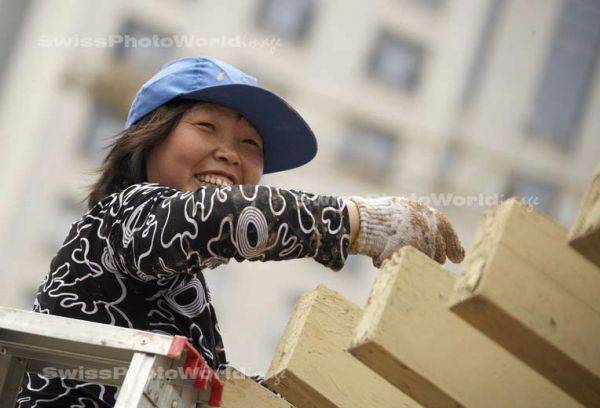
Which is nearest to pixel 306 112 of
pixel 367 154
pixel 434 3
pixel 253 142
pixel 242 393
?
pixel 367 154

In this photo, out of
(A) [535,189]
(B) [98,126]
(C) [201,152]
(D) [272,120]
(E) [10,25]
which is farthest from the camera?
(E) [10,25]

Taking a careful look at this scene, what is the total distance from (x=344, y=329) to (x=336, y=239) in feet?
1.24

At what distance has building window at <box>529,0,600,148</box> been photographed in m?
31.8

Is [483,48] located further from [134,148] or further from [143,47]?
[134,148]

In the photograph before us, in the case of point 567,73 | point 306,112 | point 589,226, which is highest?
point 589,226

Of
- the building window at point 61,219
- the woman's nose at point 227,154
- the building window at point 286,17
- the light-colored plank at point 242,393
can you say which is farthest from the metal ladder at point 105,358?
the building window at point 286,17

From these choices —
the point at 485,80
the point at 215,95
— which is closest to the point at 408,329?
the point at 215,95

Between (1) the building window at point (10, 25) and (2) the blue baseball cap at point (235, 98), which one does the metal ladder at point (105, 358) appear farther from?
(1) the building window at point (10, 25)

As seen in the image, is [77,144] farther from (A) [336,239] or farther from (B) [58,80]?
(A) [336,239]

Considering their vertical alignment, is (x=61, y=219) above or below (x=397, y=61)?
below

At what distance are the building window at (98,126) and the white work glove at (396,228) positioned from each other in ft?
79.2

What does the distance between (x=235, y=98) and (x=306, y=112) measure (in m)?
25.7

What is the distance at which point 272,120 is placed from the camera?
3.19 metres

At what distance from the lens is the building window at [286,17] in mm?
28266
